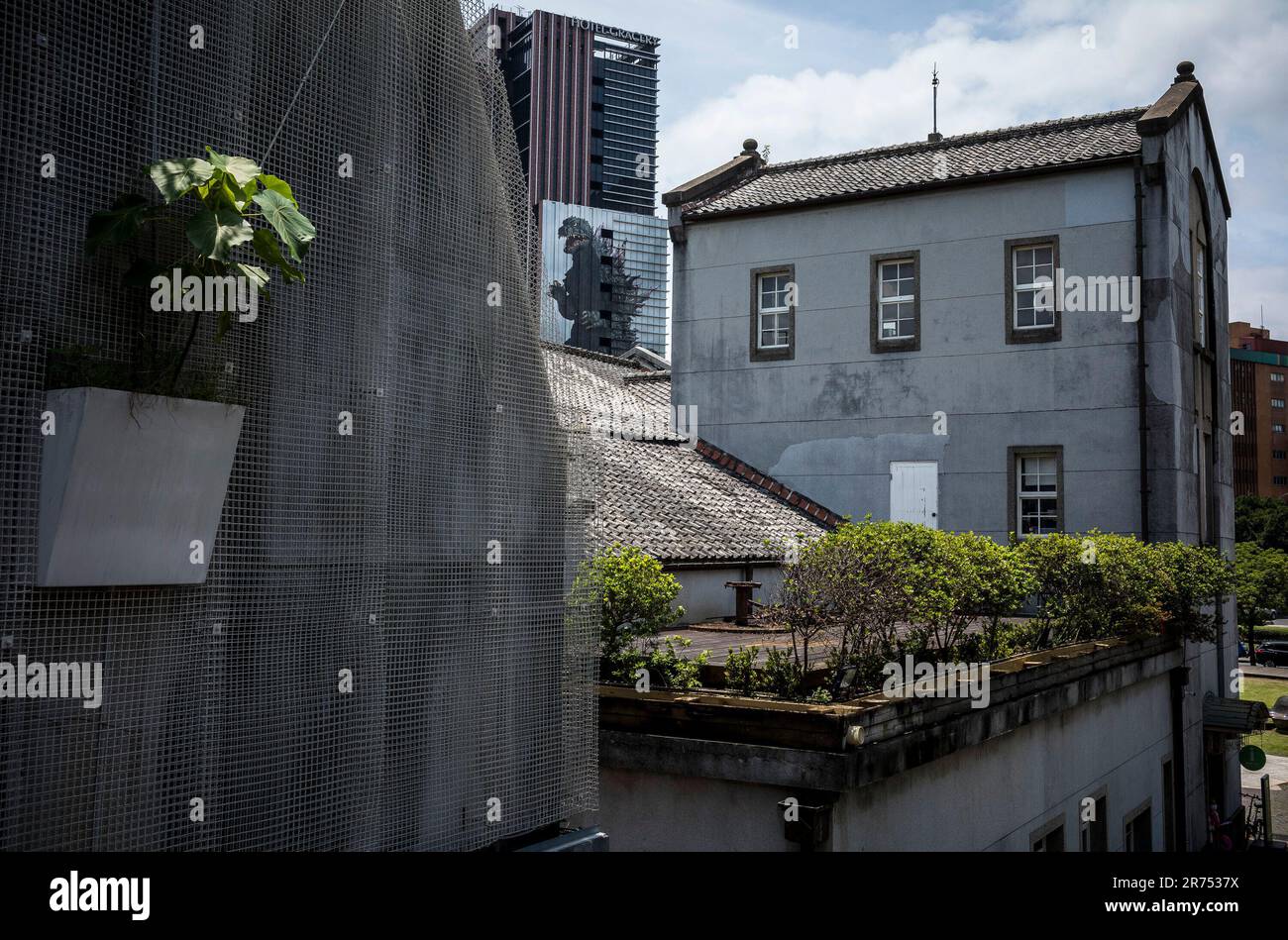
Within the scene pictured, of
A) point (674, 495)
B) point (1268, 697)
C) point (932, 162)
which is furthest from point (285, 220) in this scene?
point (1268, 697)

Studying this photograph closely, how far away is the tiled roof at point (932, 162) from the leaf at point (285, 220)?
62.2 ft

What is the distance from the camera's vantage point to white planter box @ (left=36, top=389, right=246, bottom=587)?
425cm

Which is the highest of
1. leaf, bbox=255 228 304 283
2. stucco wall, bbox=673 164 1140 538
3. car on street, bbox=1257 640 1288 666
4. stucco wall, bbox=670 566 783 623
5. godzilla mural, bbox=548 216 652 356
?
godzilla mural, bbox=548 216 652 356

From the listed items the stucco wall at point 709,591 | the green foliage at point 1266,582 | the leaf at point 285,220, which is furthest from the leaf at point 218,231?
the green foliage at point 1266,582

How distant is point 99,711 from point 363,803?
1456mm

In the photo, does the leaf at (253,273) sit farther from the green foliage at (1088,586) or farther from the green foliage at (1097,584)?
the green foliage at (1088,586)

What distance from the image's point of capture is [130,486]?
4.41 meters

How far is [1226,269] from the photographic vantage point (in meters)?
26.9

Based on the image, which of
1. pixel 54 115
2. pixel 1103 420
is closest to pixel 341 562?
pixel 54 115

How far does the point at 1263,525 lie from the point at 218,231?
280 ft

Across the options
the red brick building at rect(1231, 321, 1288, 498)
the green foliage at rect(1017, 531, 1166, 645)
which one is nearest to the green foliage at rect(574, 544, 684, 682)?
the green foliage at rect(1017, 531, 1166, 645)

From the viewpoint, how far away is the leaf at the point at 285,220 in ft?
14.7

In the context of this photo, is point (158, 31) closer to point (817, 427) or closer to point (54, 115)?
point (54, 115)

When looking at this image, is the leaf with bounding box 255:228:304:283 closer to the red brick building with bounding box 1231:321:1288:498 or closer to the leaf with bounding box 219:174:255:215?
the leaf with bounding box 219:174:255:215
